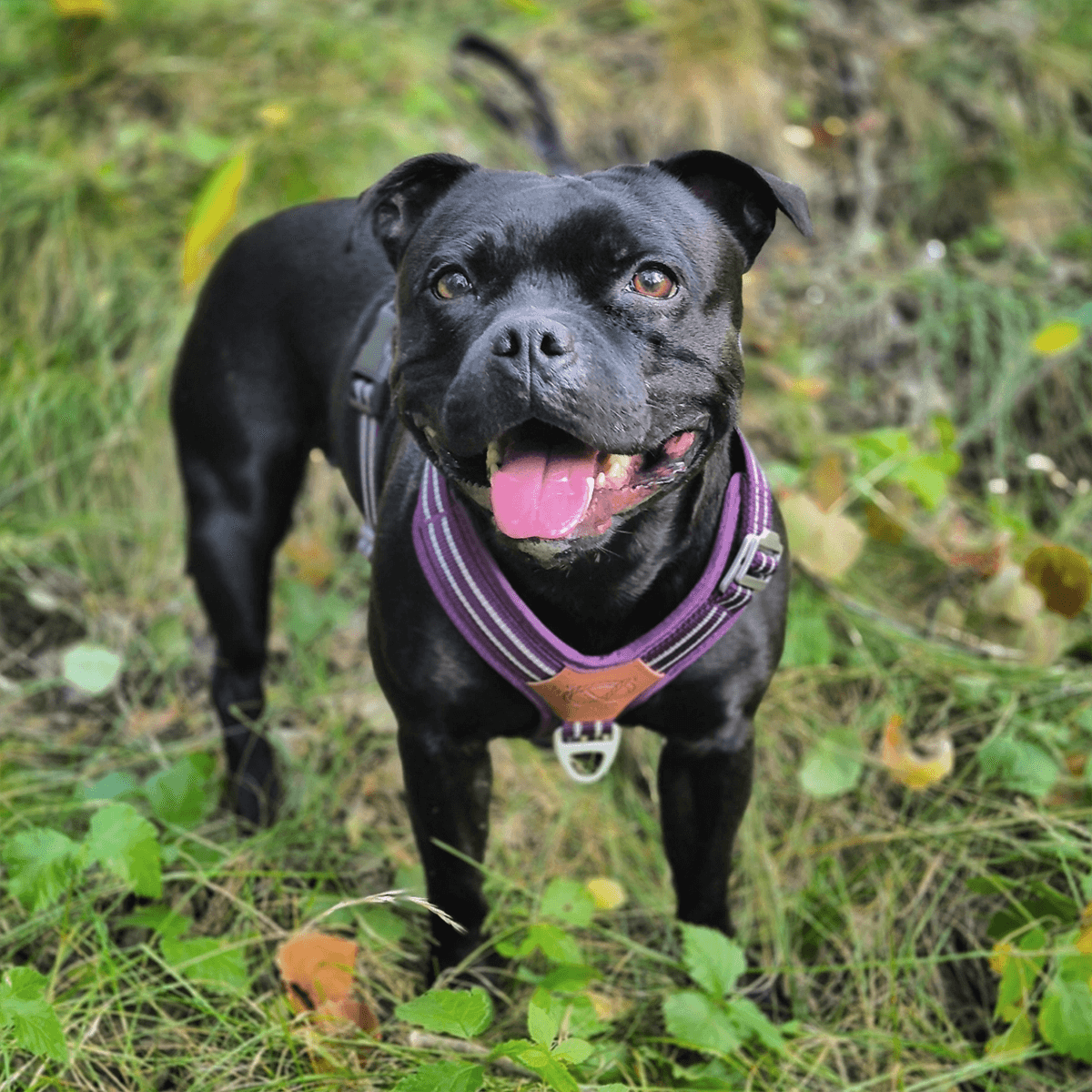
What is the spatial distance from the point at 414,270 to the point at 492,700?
0.76 m

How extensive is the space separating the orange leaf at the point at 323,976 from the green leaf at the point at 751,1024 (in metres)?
0.70

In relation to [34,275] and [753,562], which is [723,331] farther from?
[34,275]

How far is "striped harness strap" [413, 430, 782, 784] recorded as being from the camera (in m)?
2.04

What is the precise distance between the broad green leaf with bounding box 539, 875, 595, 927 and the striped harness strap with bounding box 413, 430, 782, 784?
55cm

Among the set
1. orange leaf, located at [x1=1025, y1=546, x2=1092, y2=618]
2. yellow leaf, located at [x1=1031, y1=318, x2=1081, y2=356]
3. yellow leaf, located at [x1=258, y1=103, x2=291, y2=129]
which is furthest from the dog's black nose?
yellow leaf, located at [x1=258, y1=103, x2=291, y2=129]

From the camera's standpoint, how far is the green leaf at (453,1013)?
5.95 feet

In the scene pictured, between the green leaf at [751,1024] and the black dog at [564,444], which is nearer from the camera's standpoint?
the black dog at [564,444]

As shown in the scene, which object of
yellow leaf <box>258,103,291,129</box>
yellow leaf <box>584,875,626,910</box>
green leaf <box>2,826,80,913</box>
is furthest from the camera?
yellow leaf <box>258,103,291,129</box>

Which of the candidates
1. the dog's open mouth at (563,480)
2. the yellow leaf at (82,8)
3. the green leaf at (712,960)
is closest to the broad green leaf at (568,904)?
the green leaf at (712,960)

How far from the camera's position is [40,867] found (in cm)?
232

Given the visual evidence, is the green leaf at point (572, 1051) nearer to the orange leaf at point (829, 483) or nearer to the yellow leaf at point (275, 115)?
the orange leaf at point (829, 483)

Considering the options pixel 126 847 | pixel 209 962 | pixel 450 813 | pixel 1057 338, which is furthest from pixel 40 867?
pixel 1057 338

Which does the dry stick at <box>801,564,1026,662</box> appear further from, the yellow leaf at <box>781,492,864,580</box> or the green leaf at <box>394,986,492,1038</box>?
the green leaf at <box>394,986,492,1038</box>

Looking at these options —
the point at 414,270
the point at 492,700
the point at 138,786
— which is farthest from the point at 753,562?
the point at 138,786
